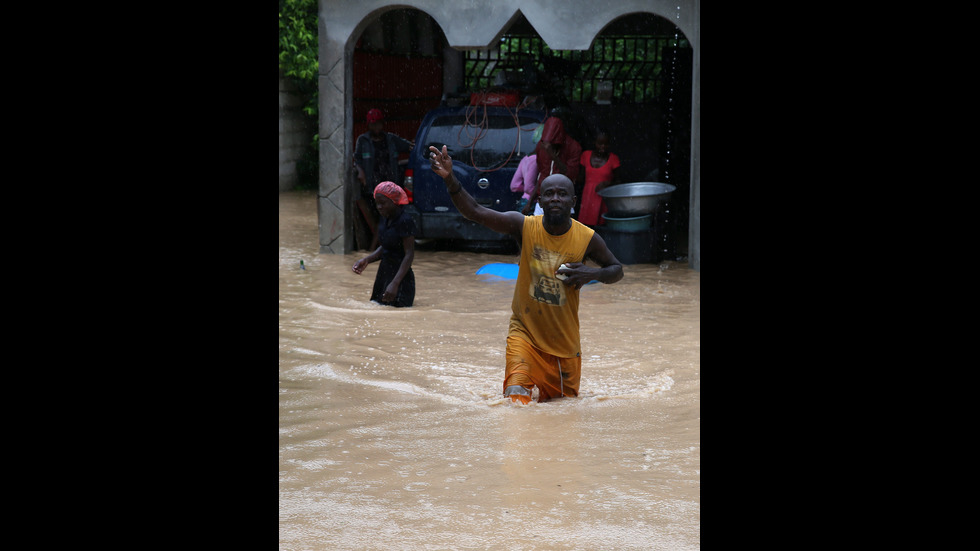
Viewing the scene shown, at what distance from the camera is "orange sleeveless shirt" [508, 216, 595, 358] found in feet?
19.9

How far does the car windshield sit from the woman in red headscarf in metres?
3.41

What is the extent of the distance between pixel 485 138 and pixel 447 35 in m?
1.43

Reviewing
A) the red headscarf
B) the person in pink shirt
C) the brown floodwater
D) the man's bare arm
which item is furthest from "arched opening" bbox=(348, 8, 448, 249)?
the man's bare arm

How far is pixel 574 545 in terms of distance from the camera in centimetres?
391

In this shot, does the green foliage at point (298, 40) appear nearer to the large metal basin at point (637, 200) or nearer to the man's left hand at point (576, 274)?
the large metal basin at point (637, 200)

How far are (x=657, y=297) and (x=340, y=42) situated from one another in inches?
221

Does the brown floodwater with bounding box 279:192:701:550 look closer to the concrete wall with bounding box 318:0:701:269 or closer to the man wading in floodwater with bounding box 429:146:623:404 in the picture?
the man wading in floodwater with bounding box 429:146:623:404

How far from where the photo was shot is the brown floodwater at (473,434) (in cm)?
414

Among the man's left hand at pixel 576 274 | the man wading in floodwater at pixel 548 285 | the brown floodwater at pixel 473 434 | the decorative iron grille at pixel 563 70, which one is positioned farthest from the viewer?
the decorative iron grille at pixel 563 70

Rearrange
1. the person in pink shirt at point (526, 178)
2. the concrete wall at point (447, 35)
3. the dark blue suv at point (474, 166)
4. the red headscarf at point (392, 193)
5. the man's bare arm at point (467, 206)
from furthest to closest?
the dark blue suv at point (474, 166)
the person in pink shirt at point (526, 178)
the concrete wall at point (447, 35)
the red headscarf at point (392, 193)
the man's bare arm at point (467, 206)

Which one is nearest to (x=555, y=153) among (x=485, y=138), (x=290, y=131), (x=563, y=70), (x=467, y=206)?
(x=485, y=138)

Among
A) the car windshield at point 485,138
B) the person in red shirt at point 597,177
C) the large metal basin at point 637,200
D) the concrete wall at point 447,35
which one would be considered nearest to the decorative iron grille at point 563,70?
the car windshield at point 485,138

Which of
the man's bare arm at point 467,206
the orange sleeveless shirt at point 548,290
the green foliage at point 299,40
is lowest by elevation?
the orange sleeveless shirt at point 548,290

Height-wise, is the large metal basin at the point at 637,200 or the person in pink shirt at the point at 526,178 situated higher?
the person in pink shirt at the point at 526,178
